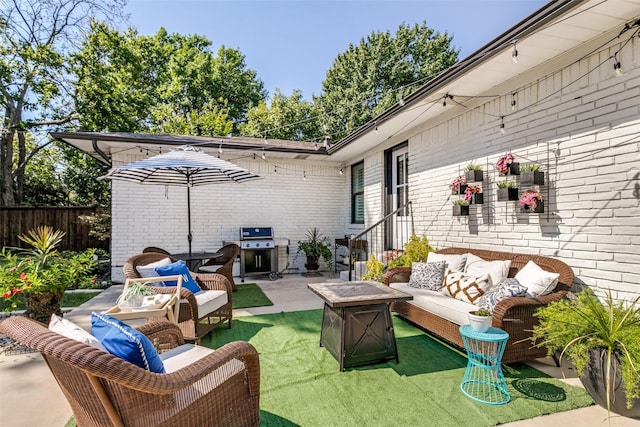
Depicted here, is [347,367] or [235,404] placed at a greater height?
[235,404]

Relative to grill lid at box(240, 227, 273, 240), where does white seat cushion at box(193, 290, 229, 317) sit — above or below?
below

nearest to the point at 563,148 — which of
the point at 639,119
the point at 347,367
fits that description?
the point at 639,119

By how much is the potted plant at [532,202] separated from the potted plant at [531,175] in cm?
11

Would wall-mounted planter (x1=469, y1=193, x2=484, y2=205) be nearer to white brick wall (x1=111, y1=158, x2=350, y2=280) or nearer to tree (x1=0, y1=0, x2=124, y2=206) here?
white brick wall (x1=111, y1=158, x2=350, y2=280)

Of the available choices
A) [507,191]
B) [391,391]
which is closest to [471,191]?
[507,191]

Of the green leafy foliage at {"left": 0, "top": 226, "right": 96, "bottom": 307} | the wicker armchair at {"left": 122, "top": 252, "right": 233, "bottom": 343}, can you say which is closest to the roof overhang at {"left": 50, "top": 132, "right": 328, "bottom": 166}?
the green leafy foliage at {"left": 0, "top": 226, "right": 96, "bottom": 307}

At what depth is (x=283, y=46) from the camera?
12070 millimetres

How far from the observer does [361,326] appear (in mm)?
3156

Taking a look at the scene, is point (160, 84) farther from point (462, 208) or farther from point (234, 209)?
point (462, 208)

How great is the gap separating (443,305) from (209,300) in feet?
8.45

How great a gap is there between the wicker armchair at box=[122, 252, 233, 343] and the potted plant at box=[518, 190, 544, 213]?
142 inches

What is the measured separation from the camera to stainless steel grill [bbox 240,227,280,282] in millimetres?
7578

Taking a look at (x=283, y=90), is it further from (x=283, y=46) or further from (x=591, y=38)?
(x=591, y=38)

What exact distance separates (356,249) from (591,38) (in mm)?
5496
